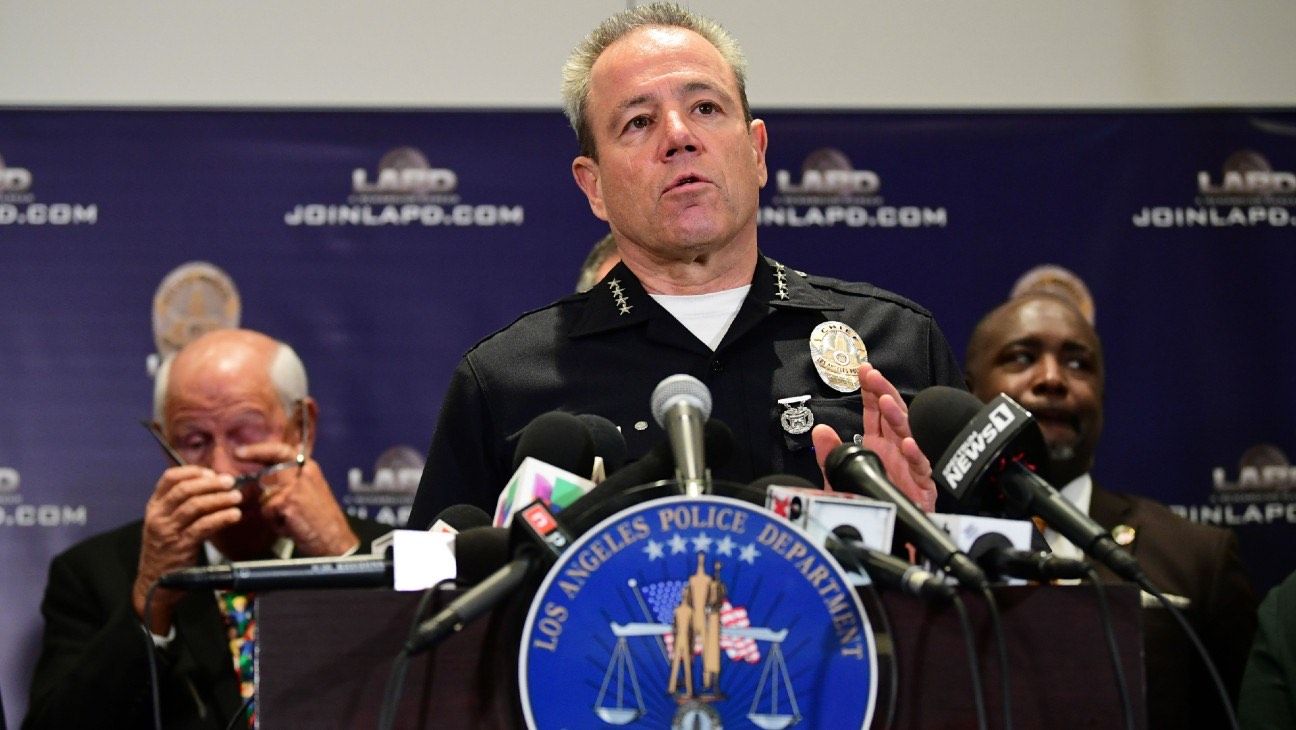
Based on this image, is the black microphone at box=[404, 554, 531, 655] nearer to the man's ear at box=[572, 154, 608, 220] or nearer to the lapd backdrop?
the man's ear at box=[572, 154, 608, 220]

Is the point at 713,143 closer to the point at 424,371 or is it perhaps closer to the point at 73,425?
the point at 424,371

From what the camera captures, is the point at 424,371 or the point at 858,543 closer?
the point at 858,543

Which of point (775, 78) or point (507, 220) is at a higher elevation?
point (775, 78)

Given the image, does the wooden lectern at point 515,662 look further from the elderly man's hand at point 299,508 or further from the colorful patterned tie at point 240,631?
the elderly man's hand at point 299,508

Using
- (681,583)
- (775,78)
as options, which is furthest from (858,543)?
(775,78)

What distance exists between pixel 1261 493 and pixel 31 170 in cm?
331

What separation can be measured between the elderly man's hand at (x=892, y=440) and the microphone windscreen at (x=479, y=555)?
508mm

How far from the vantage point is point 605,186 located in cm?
225

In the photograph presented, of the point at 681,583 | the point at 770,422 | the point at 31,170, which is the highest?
the point at 31,170

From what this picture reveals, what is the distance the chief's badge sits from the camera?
2.11 meters

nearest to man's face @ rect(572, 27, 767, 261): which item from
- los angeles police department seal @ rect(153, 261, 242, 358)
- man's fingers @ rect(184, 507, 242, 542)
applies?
man's fingers @ rect(184, 507, 242, 542)

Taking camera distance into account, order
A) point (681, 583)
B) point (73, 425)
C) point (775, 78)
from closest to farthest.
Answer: point (681, 583), point (73, 425), point (775, 78)

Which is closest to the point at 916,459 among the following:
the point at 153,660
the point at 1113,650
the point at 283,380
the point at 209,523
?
the point at 1113,650

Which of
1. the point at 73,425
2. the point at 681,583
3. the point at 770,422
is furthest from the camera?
the point at 73,425
